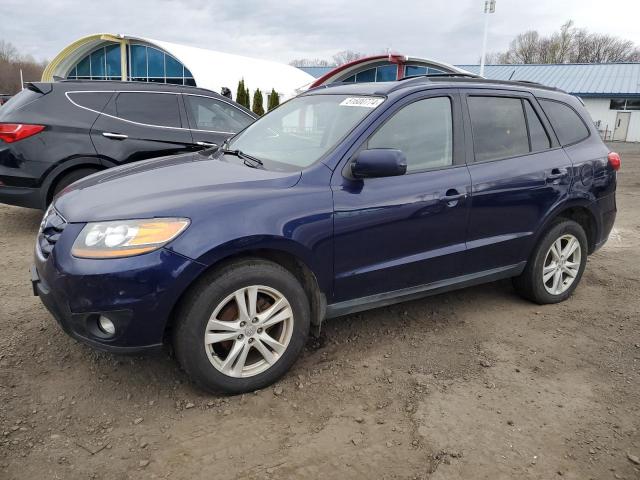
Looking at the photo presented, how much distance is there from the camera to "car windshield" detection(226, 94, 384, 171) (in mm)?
3168

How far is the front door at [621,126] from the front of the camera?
36.1 meters

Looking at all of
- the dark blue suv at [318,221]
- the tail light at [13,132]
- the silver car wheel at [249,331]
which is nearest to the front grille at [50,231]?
the dark blue suv at [318,221]

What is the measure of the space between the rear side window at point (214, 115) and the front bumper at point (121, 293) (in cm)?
441

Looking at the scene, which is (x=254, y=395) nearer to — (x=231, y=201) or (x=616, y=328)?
(x=231, y=201)

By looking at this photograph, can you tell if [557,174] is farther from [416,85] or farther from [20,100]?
[20,100]

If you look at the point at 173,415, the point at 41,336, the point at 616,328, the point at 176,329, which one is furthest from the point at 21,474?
the point at 616,328

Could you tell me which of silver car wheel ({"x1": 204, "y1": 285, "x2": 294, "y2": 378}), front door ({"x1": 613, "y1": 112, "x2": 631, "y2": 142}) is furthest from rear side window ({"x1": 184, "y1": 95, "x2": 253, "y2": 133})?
front door ({"x1": 613, "y1": 112, "x2": 631, "y2": 142})

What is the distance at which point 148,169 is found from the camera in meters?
3.28

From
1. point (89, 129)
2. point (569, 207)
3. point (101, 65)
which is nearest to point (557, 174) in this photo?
point (569, 207)

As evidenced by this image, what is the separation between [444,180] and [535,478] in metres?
1.84

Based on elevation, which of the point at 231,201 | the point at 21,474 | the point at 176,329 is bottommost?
the point at 21,474

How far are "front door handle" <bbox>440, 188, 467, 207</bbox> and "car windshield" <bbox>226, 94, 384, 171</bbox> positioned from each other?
754 millimetres

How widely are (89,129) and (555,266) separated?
5.19 m

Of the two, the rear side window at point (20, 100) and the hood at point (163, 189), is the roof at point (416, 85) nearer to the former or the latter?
the hood at point (163, 189)
